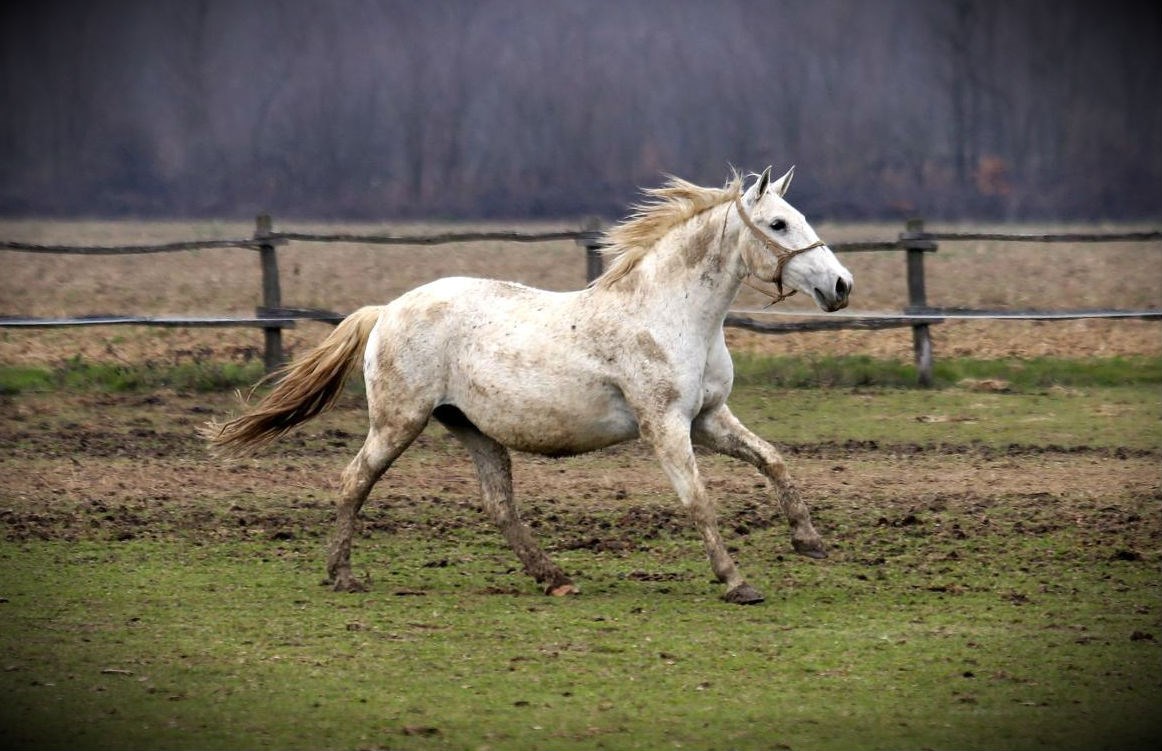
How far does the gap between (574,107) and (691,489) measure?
38.4 metres

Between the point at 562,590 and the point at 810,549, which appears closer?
the point at 562,590

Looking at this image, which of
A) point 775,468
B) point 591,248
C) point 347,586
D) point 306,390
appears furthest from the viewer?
point 591,248

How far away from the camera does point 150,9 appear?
51.1 metres

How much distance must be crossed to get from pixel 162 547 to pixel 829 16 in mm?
43099

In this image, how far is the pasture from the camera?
490cm

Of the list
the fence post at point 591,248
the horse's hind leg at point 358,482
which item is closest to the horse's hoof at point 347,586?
the horse's hind leg at point 358,482

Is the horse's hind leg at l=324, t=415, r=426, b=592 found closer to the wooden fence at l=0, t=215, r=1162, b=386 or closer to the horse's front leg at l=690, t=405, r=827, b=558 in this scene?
the horse's front leg at l=690, t=405, r=827, b=558

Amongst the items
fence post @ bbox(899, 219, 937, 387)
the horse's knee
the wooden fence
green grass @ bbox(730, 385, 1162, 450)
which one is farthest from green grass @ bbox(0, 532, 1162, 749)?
the wooden fence

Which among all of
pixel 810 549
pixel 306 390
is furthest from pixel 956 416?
pixel 306 390

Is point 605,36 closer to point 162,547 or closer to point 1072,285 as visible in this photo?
point 1072,285

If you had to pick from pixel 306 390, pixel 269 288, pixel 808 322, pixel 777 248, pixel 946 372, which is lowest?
pixel 946 372

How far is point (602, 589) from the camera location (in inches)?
271

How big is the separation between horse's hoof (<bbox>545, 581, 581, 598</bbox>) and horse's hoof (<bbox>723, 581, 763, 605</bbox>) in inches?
29.3

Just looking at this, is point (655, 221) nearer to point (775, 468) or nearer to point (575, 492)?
point (775, 468)
